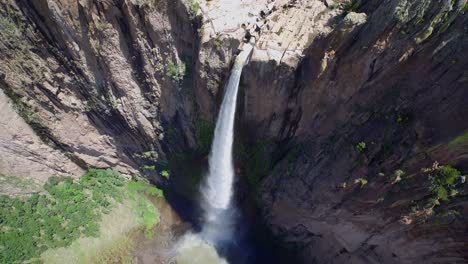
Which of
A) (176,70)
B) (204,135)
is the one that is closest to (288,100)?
(204,135)

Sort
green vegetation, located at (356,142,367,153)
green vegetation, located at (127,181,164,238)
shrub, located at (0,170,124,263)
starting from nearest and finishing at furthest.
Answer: green vegetation, located at (356,142,367,153) → shrub, located at (0,170,124,263) → green vegetation, located at (127,181,164,238)

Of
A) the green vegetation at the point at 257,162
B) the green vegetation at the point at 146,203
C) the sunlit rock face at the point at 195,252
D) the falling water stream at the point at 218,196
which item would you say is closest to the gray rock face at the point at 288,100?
the green vegetation at the point at 257,162

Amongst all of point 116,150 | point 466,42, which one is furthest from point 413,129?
point 116,150

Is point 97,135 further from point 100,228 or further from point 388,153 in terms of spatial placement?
point 388,153

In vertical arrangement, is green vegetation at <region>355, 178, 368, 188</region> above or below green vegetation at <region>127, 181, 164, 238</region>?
above

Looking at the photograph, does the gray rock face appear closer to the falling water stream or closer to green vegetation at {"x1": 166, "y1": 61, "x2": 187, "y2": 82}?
green vegetation at {"x1": 166, "y1": 61, "x2": 187, "y2": 82}

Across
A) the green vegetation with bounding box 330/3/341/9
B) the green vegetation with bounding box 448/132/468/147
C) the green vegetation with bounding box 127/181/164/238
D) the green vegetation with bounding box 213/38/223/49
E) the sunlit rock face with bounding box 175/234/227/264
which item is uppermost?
the green vegetation with bounding box 330/3/341/9

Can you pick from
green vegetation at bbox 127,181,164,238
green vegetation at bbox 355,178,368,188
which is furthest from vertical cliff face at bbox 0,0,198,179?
green vegetation at bbox 355,178,368,188

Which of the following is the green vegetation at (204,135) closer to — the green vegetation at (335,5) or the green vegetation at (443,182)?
the green vegetation at (335,5)

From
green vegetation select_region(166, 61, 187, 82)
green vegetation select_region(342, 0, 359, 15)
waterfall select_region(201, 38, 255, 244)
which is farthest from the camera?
green vegetation select_region(166, 61, 187, 82)
